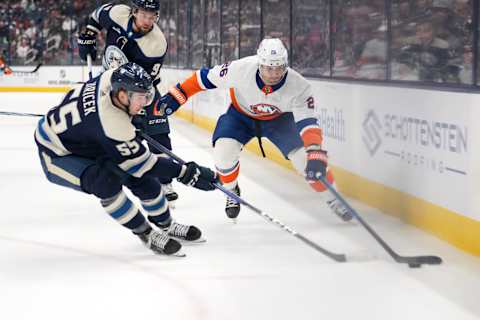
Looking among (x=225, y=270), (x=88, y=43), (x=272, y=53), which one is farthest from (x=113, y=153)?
(x=88, y=43)

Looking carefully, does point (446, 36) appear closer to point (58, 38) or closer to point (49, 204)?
point (49, 204)

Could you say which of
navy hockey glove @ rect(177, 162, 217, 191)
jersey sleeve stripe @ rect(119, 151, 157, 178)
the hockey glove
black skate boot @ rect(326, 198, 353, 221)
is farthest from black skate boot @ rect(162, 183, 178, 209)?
jersey sleeve stripe @ rect(119, 151, 157, 178)

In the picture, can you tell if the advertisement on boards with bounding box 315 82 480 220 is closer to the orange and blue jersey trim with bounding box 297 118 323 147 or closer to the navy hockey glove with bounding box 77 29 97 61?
the orange and blue jersey trim with bounding box 297 118 323 147


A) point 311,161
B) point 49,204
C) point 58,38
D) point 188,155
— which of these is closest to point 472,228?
point 311,161

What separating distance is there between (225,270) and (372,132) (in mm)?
1834

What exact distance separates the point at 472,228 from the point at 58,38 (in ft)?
53.8

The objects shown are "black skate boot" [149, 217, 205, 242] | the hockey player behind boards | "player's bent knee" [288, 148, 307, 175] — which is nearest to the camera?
"black skate boot" [149, 217, 205, 242]

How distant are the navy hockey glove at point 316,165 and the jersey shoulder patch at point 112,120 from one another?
1.06 meters

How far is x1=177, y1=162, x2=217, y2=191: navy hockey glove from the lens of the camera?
360cm

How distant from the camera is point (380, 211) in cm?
486

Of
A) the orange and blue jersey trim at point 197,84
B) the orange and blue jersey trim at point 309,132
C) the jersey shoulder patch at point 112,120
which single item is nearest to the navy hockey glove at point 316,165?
the orange and blue jersey trim at point 309,132

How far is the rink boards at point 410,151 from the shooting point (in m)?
3.80

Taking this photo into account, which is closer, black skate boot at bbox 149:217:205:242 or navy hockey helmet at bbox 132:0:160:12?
black skate boot at bbox 149:217:205:242

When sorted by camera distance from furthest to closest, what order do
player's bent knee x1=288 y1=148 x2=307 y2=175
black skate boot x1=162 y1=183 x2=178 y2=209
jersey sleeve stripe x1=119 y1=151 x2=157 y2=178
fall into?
1. black skate boot x1=162 y1=183 x2=178 y2=209
2. player's bent knee x1=288 y1=148 x2=307 y2=175
3. jersey sleeve stripe x1=119 y1=151 x2=157 y2=178
